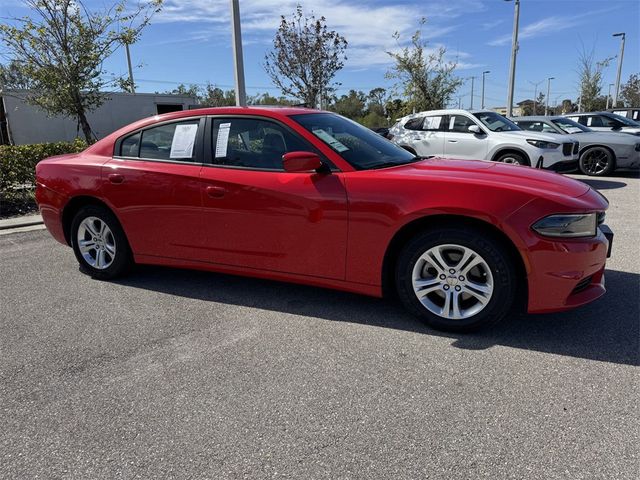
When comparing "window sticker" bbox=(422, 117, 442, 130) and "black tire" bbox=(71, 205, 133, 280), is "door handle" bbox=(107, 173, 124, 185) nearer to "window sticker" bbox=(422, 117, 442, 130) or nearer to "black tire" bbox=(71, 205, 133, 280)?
"black tire" bbox=(71, 205, 133, 280)

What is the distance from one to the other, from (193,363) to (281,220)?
3.95 ft

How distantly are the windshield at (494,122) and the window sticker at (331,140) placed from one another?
753 centimetres

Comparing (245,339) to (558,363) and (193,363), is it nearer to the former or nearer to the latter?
(193,363)

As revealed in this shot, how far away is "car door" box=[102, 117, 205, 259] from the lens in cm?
404

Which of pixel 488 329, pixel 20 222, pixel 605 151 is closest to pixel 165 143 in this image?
pixel 488 329

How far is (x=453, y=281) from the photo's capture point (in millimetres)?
3256

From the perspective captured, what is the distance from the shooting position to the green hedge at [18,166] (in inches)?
324

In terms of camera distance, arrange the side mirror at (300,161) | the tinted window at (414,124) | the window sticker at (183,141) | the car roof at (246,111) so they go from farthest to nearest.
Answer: the tinted window at (414,124) < the window sticker at (183,141) < the car roof at (246,111) < the side mirror at (300,161)

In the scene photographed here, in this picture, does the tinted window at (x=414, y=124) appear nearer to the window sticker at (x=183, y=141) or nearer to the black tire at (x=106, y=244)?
the window sticker at (x=183, y=141)

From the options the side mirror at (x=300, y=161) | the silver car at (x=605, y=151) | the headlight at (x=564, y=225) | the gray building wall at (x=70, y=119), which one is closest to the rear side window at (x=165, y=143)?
the side mirror at (x=300, y=161)

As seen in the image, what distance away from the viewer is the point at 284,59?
1384 centimetres

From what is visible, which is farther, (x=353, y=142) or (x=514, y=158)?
(x=514, y=158)

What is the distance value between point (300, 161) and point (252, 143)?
2.27 ft

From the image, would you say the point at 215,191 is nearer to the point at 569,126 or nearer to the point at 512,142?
the point at 512,142
